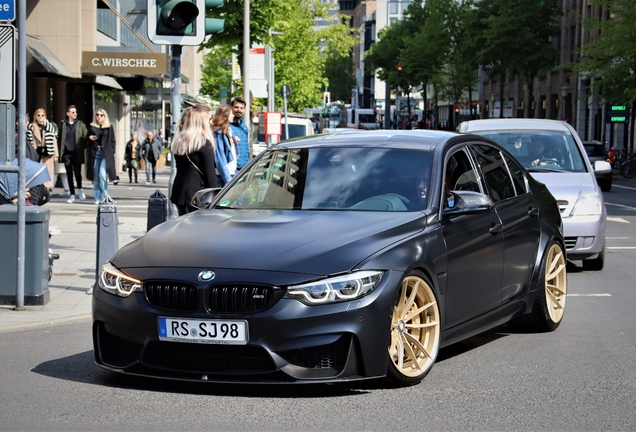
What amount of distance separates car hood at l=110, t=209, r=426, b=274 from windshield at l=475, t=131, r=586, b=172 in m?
6.89

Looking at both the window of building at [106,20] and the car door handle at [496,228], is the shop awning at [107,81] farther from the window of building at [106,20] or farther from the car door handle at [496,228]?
the car door handle at [496,228]

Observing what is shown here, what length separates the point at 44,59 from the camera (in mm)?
26906

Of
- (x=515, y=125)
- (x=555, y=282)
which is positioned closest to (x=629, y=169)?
(x=515, y=125)

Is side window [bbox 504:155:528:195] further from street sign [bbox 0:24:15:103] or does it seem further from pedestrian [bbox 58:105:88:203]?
pedestrian [bbox 58:105:88:203]

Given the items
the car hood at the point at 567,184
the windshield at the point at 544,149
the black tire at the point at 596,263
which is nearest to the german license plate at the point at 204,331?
the car hood at the point at 567,184

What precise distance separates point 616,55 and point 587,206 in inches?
1302

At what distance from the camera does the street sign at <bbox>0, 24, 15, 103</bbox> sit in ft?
30.2

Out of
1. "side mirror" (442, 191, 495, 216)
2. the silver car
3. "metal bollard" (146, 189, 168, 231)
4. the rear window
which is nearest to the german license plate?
"side mirror" (442, 191, 495, 216)

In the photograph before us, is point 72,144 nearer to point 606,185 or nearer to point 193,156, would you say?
point 193,156

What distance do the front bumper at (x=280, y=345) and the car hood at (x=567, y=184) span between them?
6906mm

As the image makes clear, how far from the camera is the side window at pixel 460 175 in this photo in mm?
7400

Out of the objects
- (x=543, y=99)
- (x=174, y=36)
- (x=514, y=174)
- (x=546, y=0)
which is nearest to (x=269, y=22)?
(x=174, y=36)

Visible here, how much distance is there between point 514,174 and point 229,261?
10.7ft

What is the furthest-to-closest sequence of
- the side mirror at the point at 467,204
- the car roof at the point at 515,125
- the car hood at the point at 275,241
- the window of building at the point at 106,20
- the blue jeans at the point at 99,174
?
1. the window of building at the point at 106,20
2. the blue jeans at the point at 99,174
3. the car roof at the point at 515,125
4. the side mirror at the point at 467,204
5. the car hood at the point at 275,241
